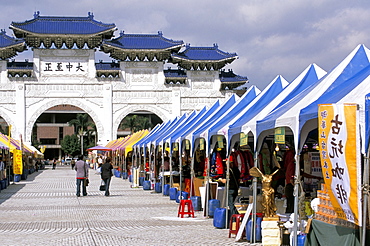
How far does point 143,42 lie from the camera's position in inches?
2018

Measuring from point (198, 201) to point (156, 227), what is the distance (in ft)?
10.7

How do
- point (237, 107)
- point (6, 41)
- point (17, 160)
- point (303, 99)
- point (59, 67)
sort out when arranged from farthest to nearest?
point (6, 41), point (59, 67), point (17, 160), point (237, 107), point (303, 99)

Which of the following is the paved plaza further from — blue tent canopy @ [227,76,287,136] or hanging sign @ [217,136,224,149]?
blue tent canopy @ [227,76,287,136]

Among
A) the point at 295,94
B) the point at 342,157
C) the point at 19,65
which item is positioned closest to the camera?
the point at 342,157

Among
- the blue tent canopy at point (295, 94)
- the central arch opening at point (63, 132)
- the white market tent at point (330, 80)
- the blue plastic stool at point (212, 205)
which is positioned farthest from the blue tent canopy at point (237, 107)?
the central arch opening at point (63, 132)

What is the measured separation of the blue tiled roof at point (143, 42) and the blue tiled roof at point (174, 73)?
2.11 m

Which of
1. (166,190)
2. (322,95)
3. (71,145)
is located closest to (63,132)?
(71,145)

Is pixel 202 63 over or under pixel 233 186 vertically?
over

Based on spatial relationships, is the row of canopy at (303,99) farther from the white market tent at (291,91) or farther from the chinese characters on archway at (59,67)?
the chinese characters on archway at (59,67)

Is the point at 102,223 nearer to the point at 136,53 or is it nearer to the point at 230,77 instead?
the point at 136,53

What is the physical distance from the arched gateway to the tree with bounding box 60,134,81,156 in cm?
3190

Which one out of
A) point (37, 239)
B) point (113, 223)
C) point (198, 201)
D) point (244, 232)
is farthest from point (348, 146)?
point (198, 201)

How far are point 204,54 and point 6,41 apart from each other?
16229 mm

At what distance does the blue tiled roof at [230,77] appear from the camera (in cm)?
5237
